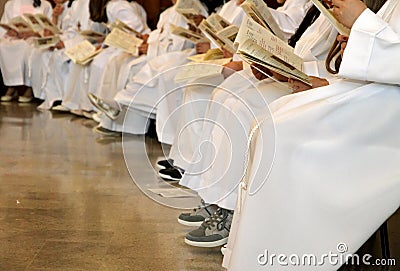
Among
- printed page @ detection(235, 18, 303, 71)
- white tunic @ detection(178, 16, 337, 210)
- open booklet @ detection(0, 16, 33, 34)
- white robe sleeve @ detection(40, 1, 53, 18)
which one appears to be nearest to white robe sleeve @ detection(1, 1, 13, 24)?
open booklet @ detection(0, 16, 33, 34)

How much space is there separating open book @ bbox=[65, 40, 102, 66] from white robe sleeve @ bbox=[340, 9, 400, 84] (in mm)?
4438

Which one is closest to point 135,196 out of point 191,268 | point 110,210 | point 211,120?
point 110,210

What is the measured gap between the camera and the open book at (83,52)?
6.37 meters

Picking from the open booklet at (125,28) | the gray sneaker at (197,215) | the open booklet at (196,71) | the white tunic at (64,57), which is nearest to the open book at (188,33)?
the open booklet at (125,28)

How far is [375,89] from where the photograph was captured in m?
2.07

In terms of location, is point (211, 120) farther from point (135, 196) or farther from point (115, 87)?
point (115, 87)

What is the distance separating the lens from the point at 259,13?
2748mm

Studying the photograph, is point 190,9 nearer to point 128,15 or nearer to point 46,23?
point 128,15

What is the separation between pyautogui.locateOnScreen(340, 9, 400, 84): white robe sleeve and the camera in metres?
2.03

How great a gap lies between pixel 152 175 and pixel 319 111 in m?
1.26

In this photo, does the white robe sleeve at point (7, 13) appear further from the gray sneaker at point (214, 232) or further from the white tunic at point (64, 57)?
the gray sneaker at point (214, 232)

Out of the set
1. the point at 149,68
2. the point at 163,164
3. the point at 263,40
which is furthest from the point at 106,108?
the point at 263,40

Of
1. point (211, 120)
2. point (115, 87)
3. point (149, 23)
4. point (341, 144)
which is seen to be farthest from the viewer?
point (149, 23)

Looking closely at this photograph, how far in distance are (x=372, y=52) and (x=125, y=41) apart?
3.82m
